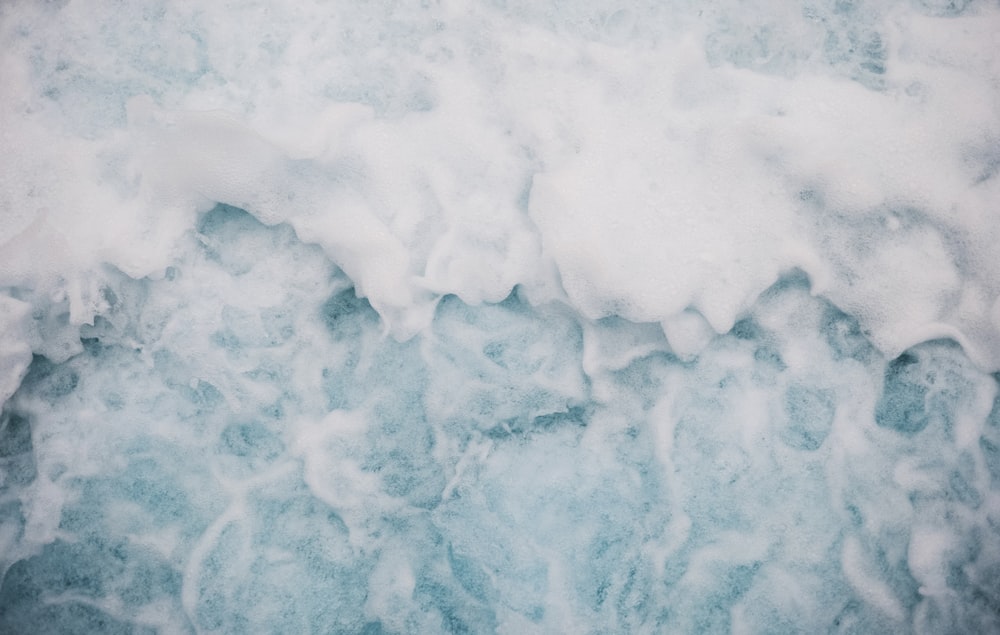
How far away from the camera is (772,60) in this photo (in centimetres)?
282

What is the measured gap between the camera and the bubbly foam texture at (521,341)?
2639 mm

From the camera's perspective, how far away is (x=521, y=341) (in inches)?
109

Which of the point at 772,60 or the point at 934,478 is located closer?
the point at 934,478

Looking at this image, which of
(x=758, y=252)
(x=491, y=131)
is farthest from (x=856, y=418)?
(x=491, y=131)

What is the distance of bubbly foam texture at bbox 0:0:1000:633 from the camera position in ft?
8.66

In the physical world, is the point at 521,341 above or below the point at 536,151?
below

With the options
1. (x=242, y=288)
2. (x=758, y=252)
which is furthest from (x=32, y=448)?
(x=758, y=252)

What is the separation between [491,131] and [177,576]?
2.26m

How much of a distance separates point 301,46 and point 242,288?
1.09m

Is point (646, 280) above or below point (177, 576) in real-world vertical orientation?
above

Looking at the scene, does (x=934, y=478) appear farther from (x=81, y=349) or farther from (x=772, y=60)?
(x=81, y=349)

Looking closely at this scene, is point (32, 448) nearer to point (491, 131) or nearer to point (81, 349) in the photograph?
point (81, 349)

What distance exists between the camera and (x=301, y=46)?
2879 mm

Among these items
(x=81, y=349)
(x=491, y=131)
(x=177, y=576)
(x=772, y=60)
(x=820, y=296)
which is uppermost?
(x=772, y=60)
